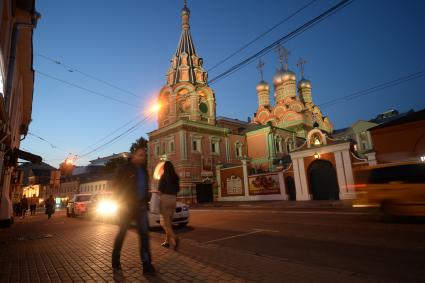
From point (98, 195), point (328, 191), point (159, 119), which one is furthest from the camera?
point (159, 119)

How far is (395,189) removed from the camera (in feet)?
30.6

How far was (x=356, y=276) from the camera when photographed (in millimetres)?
3867

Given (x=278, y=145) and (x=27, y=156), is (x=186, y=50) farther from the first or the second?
(x=27, y=156)

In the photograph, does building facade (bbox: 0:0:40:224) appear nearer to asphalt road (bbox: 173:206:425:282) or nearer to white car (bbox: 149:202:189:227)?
white car (bbox: 149:202:189:227)

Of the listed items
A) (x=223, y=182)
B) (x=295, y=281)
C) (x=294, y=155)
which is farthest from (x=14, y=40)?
(x=223, y=182)

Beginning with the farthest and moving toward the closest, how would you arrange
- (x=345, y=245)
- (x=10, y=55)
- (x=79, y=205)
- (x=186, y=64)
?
(x=186, y=64) → (x=79, y=205) → (x=10, y=55) → (x=345, y=245)

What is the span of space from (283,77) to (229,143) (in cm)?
1953

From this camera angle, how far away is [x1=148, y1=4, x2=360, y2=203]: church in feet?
87.7

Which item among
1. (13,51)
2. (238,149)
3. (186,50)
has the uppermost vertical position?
(186,50)

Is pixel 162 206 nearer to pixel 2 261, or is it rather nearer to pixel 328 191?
pixel 2 261

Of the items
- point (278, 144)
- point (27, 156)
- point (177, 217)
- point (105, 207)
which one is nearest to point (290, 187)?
point (278, 144)

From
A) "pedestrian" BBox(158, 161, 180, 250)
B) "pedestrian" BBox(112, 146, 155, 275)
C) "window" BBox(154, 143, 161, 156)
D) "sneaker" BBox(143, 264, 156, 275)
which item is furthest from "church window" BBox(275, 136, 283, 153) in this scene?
"sneaker" BBox(143, 264, 156, 275)

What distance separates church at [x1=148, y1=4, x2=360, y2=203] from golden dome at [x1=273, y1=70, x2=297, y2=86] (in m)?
0.19

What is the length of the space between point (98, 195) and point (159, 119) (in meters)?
25.5
